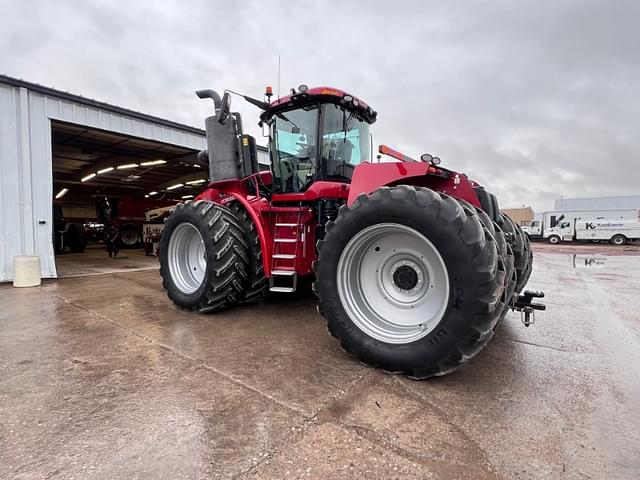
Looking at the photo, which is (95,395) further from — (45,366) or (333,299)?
(333,299)

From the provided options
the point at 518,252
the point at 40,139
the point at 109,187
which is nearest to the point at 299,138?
the point at 518,252

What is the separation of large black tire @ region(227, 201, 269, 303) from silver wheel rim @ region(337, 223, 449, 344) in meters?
1.65

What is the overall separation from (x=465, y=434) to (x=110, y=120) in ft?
29.8

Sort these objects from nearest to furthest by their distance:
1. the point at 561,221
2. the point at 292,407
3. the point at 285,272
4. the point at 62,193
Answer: the point at 292,407 < the point at 285,272 < the point at 62,193 < the point at 561,221

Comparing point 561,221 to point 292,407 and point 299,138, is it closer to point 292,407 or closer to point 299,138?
point 299,138

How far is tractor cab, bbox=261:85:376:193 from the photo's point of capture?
392 centimetres

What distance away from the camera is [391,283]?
9.57 feet

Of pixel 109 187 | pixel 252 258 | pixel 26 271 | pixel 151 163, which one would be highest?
pixel 151 163

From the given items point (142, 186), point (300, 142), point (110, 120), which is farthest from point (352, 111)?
point (142, 186)

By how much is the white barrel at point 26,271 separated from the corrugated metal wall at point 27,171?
0.54 metres

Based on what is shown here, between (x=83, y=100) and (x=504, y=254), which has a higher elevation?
(x=83, y=100)

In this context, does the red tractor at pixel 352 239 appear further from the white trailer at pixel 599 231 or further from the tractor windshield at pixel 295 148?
the white trailer at pixel 599 231

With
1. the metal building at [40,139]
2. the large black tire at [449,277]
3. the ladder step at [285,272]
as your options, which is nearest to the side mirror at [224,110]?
the ladder step at [285,272]

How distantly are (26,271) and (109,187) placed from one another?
1516 centimetres
